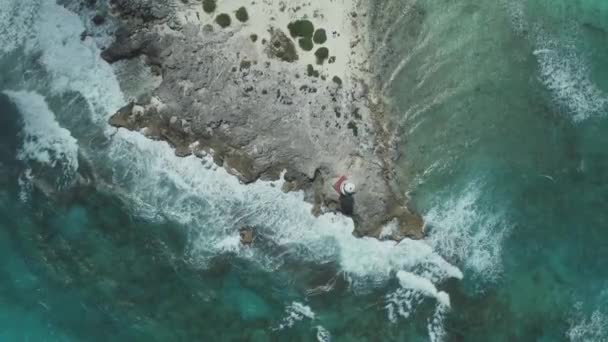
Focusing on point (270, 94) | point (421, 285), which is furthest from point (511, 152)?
point (270, 94)

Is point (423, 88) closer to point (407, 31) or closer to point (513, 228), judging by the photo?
point (407, 31)

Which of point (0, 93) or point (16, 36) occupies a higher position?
point (16, 36)

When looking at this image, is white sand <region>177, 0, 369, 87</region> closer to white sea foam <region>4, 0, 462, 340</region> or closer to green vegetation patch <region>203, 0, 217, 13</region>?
green vegetation patch <region>203, 0, 217, 13</region>

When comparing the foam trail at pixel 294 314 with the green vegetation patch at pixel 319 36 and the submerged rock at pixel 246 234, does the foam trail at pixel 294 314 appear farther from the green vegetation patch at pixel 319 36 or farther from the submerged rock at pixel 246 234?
the green vegetation patch at pixel 319 36

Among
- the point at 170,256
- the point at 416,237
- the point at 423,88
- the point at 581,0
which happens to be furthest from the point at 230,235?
the point at 581,0

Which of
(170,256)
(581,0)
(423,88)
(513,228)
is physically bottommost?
(170,256)

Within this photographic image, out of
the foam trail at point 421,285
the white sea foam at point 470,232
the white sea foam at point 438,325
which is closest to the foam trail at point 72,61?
the foam trail at point 421,285

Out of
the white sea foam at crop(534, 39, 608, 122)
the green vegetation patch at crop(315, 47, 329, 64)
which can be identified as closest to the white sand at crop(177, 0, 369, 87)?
the green vegetation patch at crop(315, 47, 329, 64)
